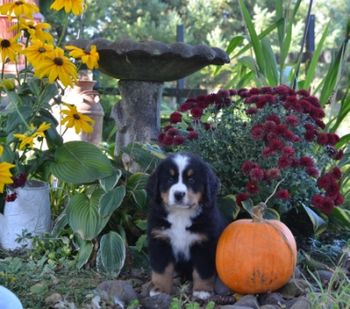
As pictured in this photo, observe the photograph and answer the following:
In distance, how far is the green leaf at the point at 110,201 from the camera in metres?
3.37

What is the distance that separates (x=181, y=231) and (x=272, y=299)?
56 centimetres

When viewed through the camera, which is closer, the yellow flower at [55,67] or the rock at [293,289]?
the rock at [293,289]

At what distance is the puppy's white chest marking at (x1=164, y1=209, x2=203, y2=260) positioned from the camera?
2938 millimetres

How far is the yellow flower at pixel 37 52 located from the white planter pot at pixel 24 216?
2.86ft

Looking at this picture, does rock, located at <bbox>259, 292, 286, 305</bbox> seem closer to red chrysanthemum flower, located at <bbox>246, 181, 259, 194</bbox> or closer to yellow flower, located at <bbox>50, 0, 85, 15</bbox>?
red chrysanthemum flower, located at <bbox>246, 181, 259, 194</bbox>

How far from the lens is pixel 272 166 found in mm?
3432

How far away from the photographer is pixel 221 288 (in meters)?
3.13

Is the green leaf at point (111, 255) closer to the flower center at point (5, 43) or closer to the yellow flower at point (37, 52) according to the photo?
the yellow flower at point (37, 52)

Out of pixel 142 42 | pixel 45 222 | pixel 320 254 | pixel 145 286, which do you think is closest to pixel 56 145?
pixel 45 222

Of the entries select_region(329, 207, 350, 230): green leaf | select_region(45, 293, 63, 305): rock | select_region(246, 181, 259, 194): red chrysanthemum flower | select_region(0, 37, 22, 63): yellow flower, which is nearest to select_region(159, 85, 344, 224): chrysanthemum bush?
select_region(246, 181, 259, 194): red chrysanthemum flower

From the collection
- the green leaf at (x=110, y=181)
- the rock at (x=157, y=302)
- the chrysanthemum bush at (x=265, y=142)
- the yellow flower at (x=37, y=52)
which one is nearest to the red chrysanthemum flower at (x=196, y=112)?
the chrysanthemum bush at (x=265, y=142)

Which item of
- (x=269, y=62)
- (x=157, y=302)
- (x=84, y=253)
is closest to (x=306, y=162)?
(x=157, y=302)

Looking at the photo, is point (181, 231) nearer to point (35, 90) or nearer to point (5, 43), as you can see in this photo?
point (35, 90)

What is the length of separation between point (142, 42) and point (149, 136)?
39.5 inches
